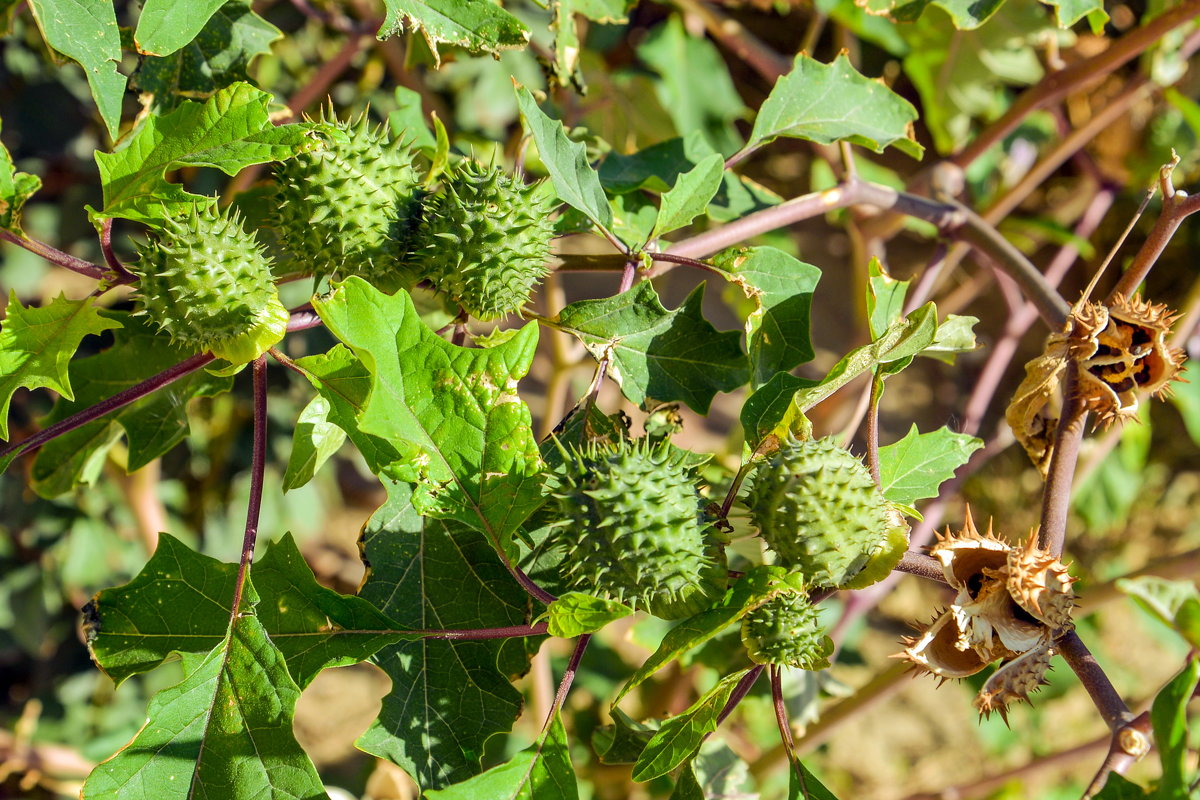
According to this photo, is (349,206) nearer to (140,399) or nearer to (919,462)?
(140,399)

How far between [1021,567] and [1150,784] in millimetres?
266

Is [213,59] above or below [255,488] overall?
above

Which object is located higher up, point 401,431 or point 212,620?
point 401,431

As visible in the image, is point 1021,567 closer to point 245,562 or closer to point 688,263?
point 688,263

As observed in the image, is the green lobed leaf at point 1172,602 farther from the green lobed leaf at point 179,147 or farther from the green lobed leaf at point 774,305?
the green lobed leaf at point 179,147

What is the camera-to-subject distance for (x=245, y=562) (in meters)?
1.25

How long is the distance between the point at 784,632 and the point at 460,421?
51 cm

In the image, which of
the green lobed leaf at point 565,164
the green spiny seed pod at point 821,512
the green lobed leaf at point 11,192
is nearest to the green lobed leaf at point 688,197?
the green lobed leaf at point 565,164

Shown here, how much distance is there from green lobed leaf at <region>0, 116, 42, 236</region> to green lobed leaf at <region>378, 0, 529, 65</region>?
23.3 inches

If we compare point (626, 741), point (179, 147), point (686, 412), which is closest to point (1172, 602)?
point (626, 741)

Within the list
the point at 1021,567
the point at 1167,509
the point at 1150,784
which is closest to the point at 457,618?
the point at 1021,567

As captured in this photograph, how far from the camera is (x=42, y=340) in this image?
1.27 m

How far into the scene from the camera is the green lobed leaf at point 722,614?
1052 millimetres

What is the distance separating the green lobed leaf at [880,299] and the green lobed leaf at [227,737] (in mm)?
953
